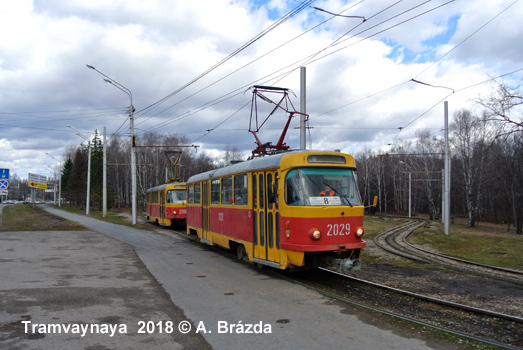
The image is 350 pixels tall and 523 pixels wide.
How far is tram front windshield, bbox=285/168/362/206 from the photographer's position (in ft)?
29.0

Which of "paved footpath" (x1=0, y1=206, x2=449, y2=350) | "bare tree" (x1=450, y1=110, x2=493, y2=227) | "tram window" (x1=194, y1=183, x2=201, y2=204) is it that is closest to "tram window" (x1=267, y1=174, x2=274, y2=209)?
"paved footpath" (x1=0, y1=206, x2=449, y2=350)

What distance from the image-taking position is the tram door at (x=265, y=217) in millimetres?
9484

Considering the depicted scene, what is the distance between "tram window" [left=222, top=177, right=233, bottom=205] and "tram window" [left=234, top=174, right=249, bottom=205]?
52 centimetres

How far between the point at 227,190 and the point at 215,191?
4.74 feet

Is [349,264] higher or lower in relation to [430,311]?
higher

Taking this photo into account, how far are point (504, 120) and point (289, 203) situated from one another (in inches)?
474

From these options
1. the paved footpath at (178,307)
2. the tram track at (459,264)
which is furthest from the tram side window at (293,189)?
the tram track at (459,264)

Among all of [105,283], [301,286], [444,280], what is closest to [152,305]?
[105,283]

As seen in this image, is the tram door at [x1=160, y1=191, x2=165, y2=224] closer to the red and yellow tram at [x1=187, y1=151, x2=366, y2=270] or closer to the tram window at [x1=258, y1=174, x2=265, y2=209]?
the red and yellow tram at [x1=187, y1=151, x2=366, y2=270]

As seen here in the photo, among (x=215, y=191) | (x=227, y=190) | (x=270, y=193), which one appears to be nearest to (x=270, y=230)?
(x=270, y=193)

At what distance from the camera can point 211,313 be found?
6.70m

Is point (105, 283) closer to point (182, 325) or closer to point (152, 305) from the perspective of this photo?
point (152, 305)

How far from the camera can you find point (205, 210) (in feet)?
50.4

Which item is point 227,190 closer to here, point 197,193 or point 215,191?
point 215,191
